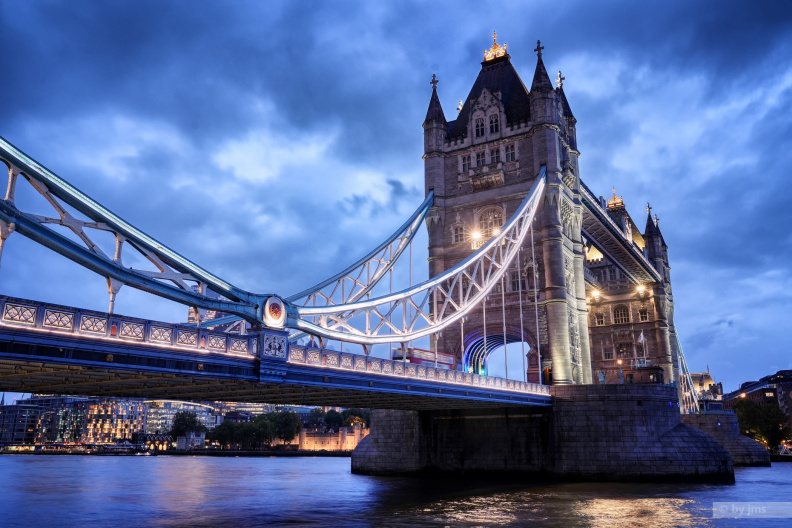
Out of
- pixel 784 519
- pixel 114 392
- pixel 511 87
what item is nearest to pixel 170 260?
pixel 114 392

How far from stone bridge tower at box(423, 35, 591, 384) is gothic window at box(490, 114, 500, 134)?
0.24 feet

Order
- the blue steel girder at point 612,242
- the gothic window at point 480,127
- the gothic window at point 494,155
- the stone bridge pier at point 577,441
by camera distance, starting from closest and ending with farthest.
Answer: the stone bridge pier at point 577,441
the gothic window at point 494,155
the gothic window at point 480,127
the blue steel girder at point 612,242

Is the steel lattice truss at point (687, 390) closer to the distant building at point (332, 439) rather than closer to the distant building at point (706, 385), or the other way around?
the distant building at point (706, 385)

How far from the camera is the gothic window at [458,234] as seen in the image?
4853cm

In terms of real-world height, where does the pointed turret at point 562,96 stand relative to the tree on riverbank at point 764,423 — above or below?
above

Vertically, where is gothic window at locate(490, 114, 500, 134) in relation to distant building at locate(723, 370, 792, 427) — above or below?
above

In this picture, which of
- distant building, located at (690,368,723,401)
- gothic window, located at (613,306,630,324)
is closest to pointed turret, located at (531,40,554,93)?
gothic window, located at (613,306,630,324)

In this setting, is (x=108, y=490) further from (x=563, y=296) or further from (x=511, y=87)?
(x=511, y=87)

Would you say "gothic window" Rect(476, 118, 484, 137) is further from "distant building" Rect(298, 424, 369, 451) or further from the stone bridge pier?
"distant building" Rect(298, 424, 369, 451)

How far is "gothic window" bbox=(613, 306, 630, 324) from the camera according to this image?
74500mm

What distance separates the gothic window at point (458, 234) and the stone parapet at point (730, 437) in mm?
27226

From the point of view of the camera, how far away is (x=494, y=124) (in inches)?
1946

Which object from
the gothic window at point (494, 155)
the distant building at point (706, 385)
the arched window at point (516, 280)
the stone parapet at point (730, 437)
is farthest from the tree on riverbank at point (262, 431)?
the gothic window at point (494, 155)

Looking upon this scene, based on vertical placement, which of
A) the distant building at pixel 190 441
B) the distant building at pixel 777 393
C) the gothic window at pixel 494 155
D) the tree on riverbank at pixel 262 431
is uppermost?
the gothic window at pixel 494 155
